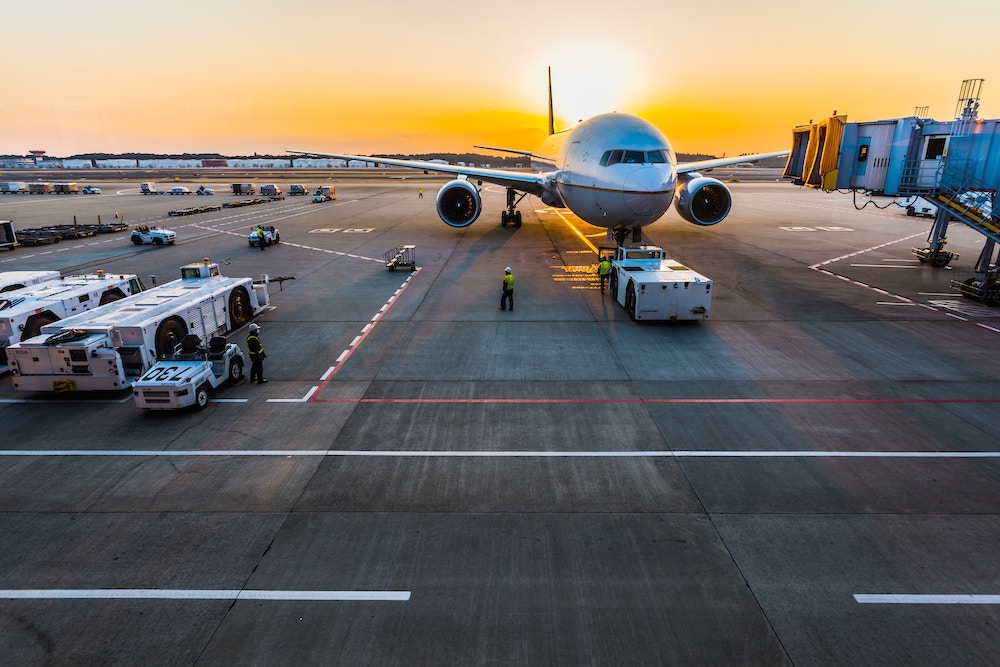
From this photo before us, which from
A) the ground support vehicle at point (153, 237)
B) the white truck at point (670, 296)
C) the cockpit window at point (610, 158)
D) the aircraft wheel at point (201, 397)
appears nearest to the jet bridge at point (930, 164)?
the cockpit window at point (610, 158)

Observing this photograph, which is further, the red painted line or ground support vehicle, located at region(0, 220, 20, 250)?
ground support vehicle, located at region(0, 220, 20, 250)

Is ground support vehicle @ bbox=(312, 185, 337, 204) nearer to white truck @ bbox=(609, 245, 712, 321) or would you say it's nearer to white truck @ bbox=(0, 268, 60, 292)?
white truck @ bbox=(0, 268, 60, 292)

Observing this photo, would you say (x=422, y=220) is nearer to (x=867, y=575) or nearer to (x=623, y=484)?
(x=623, y=484)

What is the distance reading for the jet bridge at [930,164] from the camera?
906 inches

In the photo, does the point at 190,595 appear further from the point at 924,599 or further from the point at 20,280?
the point at 20,280

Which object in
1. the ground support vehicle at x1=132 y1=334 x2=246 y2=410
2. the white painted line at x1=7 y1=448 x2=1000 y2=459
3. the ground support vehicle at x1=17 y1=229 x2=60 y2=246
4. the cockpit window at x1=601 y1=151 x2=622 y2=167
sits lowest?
the white painted line at x1=7 y1=448 x2=1000 y2=459

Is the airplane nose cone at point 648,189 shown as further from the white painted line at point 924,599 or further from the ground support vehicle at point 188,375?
the white painted line at point 924,599

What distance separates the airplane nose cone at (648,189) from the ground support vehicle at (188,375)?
17889 mm

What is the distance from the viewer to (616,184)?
79.8 ft

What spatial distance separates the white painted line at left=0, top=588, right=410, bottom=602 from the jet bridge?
27654 millimetres

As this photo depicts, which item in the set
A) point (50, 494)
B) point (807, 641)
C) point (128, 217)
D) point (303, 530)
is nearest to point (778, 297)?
point (807, 641)

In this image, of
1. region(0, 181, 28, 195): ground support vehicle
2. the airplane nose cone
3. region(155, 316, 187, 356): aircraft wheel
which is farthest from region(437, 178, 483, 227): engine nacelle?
region(0, 181, 28, 195): ground support vehicle

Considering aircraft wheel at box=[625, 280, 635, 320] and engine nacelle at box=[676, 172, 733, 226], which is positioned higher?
engine nacelle at box=[676, 172, 733, 226]

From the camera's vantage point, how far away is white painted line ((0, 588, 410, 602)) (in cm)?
718
